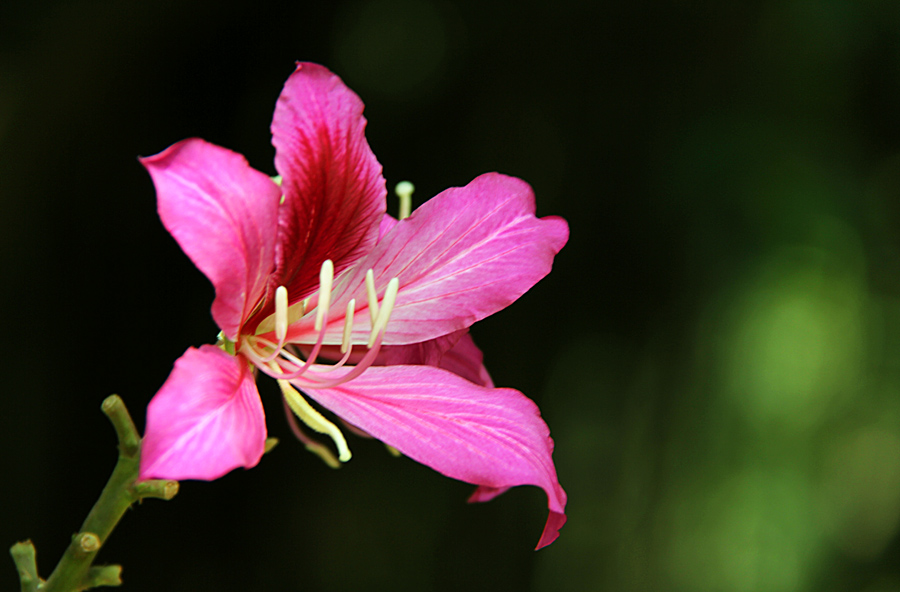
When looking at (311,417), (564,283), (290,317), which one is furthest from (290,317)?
(564,283)

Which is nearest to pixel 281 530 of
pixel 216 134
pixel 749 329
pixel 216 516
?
pixel 216 516

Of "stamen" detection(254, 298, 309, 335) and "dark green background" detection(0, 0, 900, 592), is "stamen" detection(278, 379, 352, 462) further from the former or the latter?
"dark green background" detection(0, 0, 900, 592)

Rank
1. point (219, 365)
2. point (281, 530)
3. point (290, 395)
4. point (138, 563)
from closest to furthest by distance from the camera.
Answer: point (219, 365) < point (290, 395) < point (138, 563) < point (281, 530)

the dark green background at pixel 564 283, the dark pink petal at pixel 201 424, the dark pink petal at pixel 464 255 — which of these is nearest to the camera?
the dark pink petal at pixel 201 424

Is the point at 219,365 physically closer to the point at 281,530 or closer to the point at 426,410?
the point at 426,410

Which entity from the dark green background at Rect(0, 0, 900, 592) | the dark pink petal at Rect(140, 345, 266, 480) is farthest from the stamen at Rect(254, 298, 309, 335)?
the dark green background at Rect(0, 0, 900, 592)

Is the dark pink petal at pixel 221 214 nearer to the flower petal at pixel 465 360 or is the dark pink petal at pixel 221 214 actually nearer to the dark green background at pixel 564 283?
the flower petal at pixel 465 360

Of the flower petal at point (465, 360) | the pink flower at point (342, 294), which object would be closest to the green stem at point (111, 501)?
the pink flower at point (342, 294)

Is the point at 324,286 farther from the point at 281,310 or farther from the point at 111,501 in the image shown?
the point at 111,501
